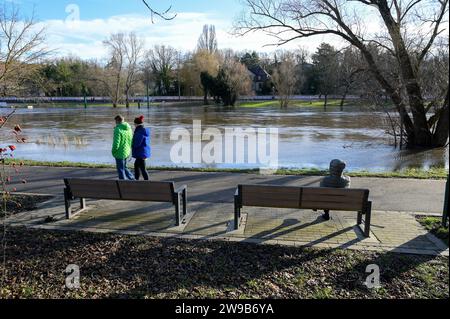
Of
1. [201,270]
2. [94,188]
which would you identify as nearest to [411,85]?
[94,188]

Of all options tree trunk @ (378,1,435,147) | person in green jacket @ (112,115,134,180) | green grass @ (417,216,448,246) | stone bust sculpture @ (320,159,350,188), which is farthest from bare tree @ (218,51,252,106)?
green grass @ (417,216,448,246)

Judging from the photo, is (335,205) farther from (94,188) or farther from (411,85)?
(411,85)

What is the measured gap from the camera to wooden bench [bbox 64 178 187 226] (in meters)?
5.72

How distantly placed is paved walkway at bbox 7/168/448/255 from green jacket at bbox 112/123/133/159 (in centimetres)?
128

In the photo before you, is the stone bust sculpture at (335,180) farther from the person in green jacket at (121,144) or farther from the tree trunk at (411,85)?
the tree trunk at (411,85)

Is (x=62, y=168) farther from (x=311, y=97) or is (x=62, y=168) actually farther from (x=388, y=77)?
(x=311, y=97)

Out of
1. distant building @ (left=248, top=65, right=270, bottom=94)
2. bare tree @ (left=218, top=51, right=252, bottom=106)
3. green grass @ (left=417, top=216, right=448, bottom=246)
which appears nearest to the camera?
green grass @ (left=417, top=216, right=448, bottom=246)

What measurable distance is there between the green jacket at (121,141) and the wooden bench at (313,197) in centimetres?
353

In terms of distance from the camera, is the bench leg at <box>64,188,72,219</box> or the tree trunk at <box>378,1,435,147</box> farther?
the tree trunk at <box>378,1,435,147</box>

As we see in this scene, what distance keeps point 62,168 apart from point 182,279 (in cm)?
782

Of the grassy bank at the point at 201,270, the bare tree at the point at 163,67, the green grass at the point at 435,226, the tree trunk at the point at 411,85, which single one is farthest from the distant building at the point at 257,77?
the grassy bank at the point at 201,270

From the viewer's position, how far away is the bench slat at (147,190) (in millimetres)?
5707

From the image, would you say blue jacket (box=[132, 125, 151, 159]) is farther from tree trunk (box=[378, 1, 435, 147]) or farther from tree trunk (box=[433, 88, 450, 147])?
tree trunk (box=[433, 88, 450, 147])
